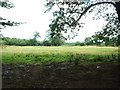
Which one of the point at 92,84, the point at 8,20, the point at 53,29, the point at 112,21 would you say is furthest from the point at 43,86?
the point at 8,20

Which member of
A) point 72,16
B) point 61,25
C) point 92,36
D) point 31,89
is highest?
point 72,16

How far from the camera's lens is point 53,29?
37.2 ft

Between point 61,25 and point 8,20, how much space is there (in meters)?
8.99

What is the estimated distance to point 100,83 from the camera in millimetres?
6895

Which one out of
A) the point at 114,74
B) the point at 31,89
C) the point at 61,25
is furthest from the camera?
the point at 61,25

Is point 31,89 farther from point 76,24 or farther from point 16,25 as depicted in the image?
point 16,25

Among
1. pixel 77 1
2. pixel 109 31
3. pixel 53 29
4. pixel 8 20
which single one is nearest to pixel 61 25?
pixel 53 29

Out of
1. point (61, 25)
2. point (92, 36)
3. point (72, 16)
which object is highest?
point (72, 16)

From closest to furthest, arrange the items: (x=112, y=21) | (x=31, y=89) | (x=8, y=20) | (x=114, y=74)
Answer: (x=31, y=89)
(x=114, y=74)
(x=112, y=21)
(x=8, y=20)

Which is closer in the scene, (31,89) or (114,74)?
(31,89)

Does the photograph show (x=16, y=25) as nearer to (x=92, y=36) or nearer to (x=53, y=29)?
(x=53, y=29)

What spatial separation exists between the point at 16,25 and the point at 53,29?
8.61 m

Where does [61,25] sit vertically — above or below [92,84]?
above

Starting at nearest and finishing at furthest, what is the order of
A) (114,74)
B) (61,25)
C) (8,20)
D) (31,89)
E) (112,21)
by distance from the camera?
(31,89), (114,74), (61,25), (112,21), (8,20)
